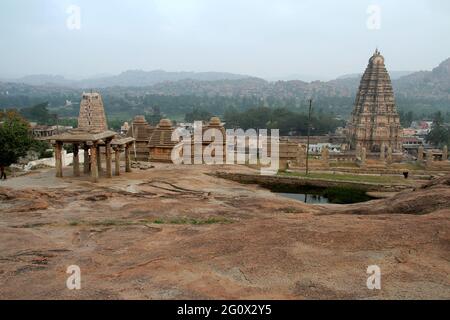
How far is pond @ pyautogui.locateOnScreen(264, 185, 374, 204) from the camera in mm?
20062

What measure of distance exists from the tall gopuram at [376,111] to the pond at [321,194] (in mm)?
31069

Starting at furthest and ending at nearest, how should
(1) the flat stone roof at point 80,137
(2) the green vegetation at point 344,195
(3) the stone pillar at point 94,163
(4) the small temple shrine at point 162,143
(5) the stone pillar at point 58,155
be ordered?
1. (4) the small temple shrine at point 162,143
2. (2) the green vegetation at point 344,195
3. (5) the stone pillar at point 58,155
4. (3) the stone pillar at point 94,163
5. (1) the flat stone roof at point 80,137

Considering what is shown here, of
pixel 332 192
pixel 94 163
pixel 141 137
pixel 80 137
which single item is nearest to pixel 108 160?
pixel 94 163

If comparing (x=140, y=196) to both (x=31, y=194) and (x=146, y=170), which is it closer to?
(x=31, y=194)

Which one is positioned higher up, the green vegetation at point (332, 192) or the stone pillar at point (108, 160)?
the stone pillar at point (108, 160)

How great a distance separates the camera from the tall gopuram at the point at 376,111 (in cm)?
5044

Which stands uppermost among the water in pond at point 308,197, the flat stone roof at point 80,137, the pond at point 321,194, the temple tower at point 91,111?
the temple tower at point 91,111

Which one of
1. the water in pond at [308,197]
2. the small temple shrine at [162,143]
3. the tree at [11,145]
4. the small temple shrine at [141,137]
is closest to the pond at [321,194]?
the water in pond at [308,197]

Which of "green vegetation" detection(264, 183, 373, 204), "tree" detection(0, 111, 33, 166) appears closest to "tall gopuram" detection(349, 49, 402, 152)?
"green vegetation" detection(264, 183, 373, 204)

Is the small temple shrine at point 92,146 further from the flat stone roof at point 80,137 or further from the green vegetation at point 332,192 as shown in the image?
the green vegetation at point 332,192

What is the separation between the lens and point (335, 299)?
6.37 metres

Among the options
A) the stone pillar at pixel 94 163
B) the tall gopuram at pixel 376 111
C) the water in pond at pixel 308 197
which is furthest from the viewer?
the tall gopuram at pixel 376 111
